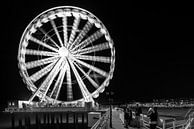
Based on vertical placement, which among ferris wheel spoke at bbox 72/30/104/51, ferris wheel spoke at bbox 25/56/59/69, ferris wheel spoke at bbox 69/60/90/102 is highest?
ferris wheel spoke at bbox 72/30/104/51

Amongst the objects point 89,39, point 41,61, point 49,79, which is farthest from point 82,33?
point 49,79

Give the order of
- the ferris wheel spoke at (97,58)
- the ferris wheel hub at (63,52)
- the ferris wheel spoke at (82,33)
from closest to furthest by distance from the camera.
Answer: the ferris wheel hub at (63,52)
the ferris wheel spoke at (97,58)
the ferris wheel spoke at (82,33)

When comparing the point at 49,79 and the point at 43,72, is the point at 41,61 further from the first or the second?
the point at 49,79

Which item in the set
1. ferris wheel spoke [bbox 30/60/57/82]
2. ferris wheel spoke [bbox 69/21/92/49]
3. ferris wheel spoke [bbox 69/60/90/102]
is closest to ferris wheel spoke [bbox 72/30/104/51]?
ferris wheel spoke [bbox 69/21/92/49]

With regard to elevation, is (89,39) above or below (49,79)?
above

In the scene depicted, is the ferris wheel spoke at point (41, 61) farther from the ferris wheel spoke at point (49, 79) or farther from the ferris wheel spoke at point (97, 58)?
the ferris wheel spoke at point (97, 58)

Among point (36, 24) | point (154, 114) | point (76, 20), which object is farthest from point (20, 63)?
point (154, 114)

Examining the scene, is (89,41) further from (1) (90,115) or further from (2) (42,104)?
(1) (90,115)

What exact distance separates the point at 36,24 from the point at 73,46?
6.24 m

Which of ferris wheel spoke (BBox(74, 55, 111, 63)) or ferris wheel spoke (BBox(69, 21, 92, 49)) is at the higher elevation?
ferris wheel spoke (BBox(69, 21, 92, 49))

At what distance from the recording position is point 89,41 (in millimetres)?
48344

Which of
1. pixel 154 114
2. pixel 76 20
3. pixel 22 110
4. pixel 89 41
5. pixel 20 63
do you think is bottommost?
pixel 22 110

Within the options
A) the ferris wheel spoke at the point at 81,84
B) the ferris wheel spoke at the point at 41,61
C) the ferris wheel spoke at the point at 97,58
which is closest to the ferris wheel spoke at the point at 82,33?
the ferris wheel spoke at the point at 97,58

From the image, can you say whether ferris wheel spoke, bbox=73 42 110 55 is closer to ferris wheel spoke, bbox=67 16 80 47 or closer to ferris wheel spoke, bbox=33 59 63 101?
ferris wheel spoke, bbox=67 16 80 47
